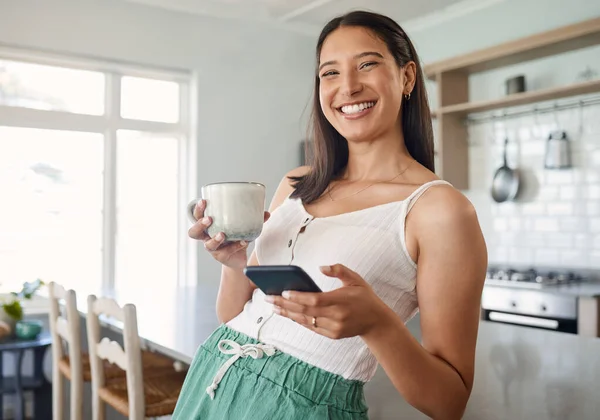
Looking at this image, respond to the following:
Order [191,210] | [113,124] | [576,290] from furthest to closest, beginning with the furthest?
[113,124], [576,290], [191,210]

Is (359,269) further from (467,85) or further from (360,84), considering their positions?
(467,85)

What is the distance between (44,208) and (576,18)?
11.7ft

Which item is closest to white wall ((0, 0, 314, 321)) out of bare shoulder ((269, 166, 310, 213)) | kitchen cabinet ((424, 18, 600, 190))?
kitchen cabinet ((424, 18, 600, 190))

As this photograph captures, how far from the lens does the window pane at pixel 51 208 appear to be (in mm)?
4035

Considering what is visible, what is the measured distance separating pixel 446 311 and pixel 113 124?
12.8 ft

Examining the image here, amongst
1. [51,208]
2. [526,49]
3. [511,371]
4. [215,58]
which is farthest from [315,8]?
[511,371]

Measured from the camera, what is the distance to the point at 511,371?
1.36 meters

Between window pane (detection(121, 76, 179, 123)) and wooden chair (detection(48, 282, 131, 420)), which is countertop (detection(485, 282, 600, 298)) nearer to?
wooden chair (detection(48, 282, 131, 420))

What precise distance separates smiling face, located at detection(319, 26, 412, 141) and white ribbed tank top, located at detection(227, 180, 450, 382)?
145 mm

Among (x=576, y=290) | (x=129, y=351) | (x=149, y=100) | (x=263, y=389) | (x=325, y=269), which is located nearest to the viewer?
(x=325, y=269)

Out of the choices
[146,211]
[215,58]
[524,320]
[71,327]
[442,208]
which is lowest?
[524,320]

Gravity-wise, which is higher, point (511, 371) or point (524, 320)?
point (511, 371)

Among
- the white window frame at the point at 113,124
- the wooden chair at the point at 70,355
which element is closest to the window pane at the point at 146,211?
the white window frame at the point at 113,124

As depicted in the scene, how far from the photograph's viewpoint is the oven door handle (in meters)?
3.26
